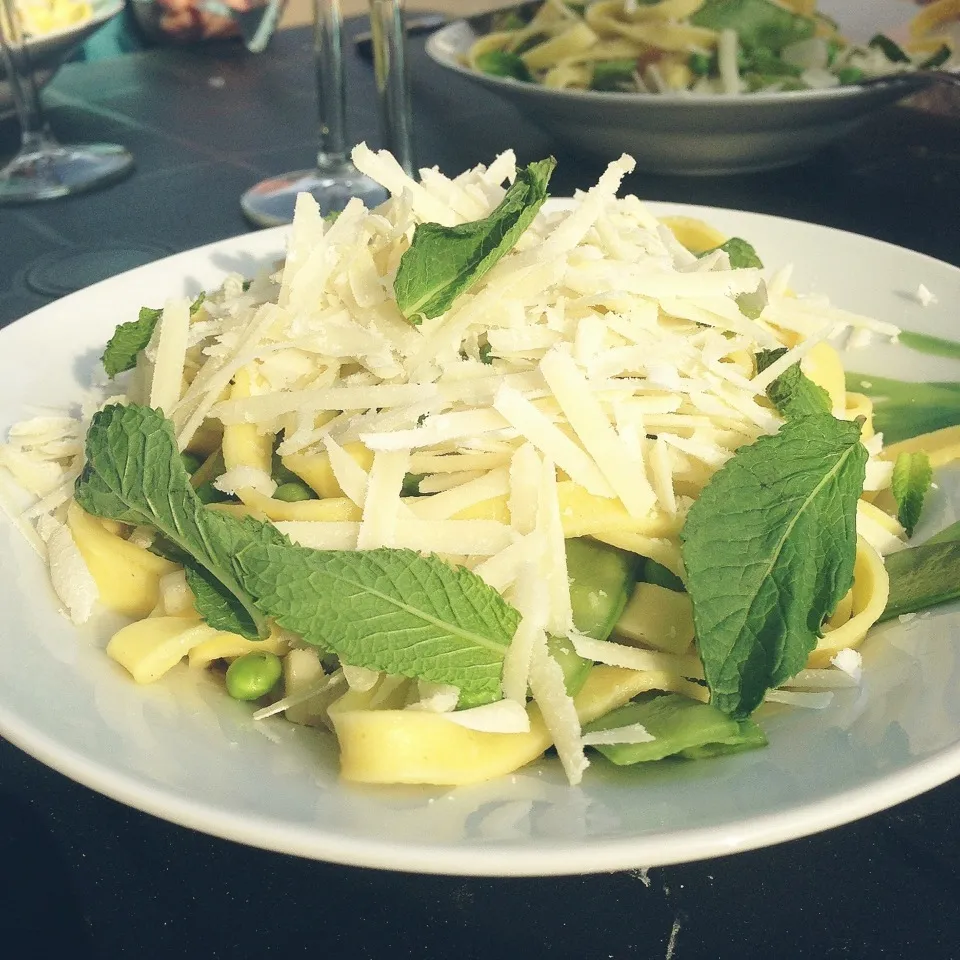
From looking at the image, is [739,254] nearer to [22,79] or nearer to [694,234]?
[694,234]

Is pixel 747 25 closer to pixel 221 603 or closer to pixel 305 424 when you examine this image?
pixel 305 424

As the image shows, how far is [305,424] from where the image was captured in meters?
1.23

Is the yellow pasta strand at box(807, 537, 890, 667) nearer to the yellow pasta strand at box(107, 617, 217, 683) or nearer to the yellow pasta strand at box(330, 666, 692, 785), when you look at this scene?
the yellow pasta strand at box(330, 666, 692, 785)

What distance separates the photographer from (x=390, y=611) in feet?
3.38

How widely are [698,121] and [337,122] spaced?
38.6 inches

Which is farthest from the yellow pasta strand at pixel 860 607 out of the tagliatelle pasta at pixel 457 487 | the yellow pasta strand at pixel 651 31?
the yellow pasta strand at pixel 651 31

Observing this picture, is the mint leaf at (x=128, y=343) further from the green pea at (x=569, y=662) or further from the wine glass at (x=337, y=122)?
the wine glass at (x=337, y=122)

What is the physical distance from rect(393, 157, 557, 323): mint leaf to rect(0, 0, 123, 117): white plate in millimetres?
2302

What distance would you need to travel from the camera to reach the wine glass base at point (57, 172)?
2.99 metres

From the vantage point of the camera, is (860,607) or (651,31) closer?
(860,607)

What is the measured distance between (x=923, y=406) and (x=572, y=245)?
66 centimetres

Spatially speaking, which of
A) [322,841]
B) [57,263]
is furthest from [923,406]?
[57,263]

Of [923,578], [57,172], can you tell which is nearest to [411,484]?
[923,578]

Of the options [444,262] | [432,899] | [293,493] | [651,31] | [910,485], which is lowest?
[432,899]
